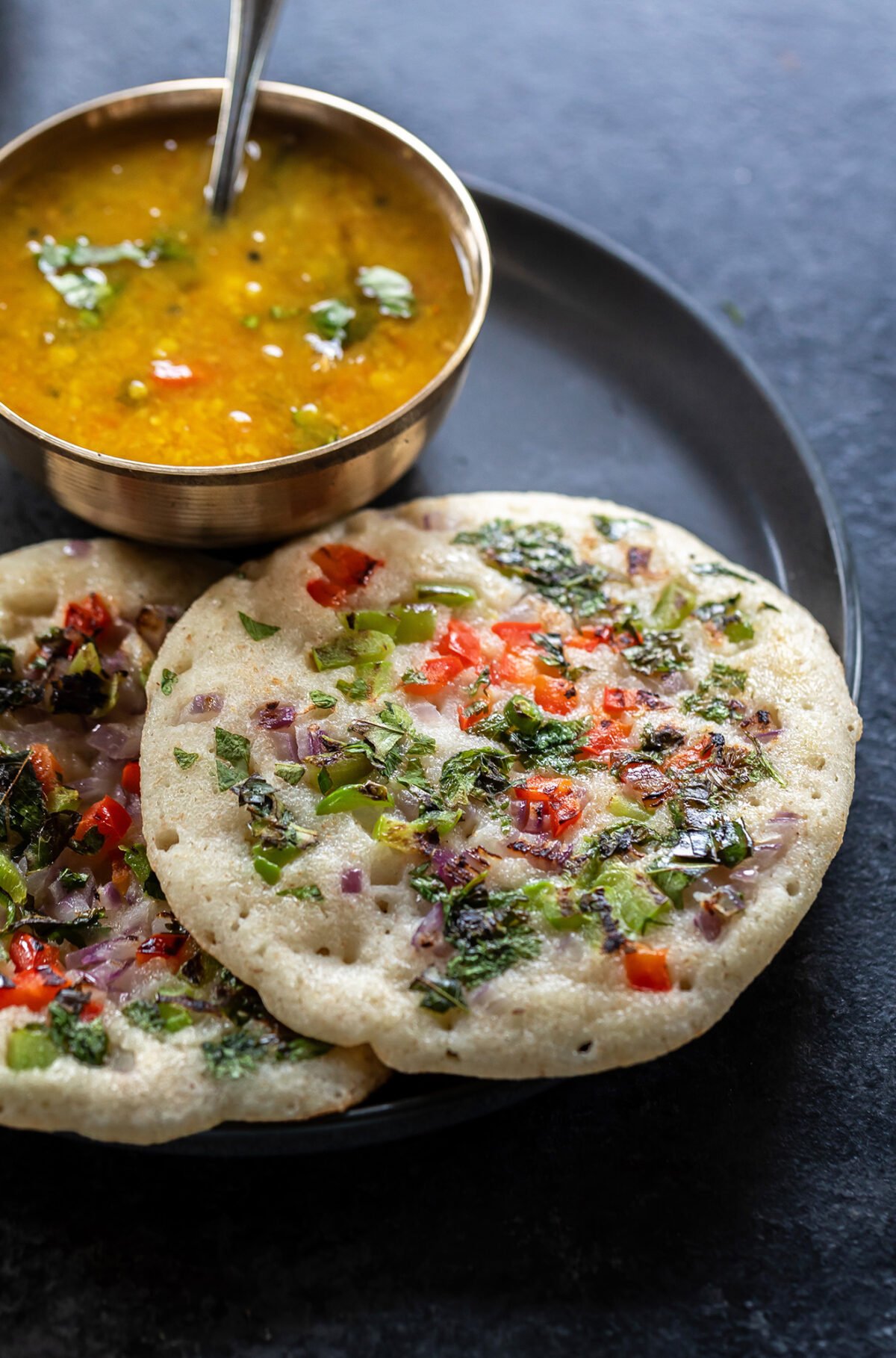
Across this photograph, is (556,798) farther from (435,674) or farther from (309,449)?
(309,449)

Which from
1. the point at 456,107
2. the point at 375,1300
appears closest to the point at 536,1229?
the point at 375,1300

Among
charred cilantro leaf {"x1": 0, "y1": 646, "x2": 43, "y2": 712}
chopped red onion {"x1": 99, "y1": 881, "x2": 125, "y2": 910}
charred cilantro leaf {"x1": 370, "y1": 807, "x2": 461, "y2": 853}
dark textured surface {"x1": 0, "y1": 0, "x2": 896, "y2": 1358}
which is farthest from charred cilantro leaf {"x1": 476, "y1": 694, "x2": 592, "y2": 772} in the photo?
charred cilantro leaf {"x1": 0, "y1": 646, "x2": 43, "y2": 712}

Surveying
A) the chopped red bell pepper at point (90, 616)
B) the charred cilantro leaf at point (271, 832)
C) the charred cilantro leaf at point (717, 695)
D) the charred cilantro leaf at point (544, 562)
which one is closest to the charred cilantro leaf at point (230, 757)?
the charred cilantro leaf at point (271, 832)

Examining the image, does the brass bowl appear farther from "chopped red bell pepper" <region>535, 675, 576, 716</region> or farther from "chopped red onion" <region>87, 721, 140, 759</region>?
"chopped red bell pepper" <region>535, 675, 576, 716</region>

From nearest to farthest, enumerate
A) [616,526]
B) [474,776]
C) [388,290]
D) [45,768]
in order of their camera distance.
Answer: [474,776], [45,768], [616,526], [388,290]

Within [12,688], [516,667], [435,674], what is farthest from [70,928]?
[516,667]

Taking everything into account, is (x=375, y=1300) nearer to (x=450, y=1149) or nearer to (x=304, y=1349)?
(x=304, y=1349)
